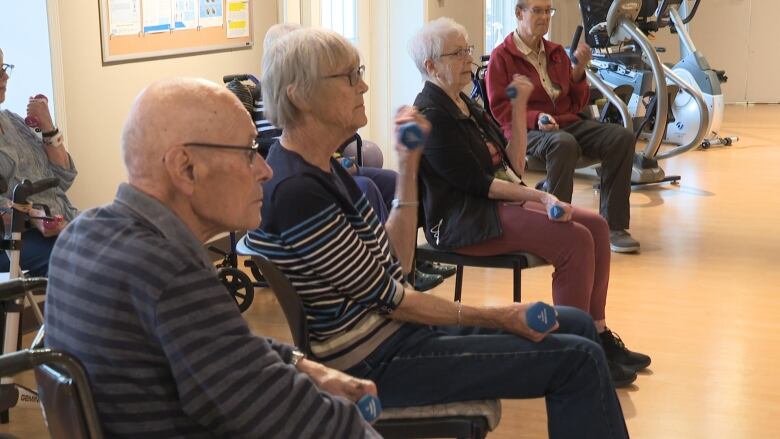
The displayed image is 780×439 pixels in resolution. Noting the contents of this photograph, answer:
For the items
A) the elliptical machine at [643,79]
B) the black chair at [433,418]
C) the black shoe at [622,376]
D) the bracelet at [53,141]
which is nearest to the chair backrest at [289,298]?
the black chair at [433,418]

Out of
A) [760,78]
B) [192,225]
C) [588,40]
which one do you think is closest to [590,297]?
[192,225]

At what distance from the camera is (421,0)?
6.77 metres

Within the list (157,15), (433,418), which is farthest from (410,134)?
(157,15)

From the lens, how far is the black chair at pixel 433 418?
75.4 inches

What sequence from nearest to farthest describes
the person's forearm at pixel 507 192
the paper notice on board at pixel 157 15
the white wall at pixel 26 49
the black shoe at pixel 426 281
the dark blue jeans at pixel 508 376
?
1. the dark blue jeans at pixel 508 376
2. the person's forearm at pixel 507 192
3. the white wall at pixel 26 49
4. the black shoe at pixel 426 281
5. the paper notice on board at pixel 157 15

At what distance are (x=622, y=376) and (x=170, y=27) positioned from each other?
2692mm

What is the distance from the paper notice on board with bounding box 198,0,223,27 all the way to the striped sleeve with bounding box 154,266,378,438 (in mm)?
3745

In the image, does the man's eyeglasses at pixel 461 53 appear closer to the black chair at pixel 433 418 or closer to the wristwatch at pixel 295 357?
the black chair at pixel 433 418

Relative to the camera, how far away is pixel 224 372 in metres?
1.28

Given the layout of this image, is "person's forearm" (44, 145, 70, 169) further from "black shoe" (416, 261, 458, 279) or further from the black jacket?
"black shoe" (416, 261, 458, 279)

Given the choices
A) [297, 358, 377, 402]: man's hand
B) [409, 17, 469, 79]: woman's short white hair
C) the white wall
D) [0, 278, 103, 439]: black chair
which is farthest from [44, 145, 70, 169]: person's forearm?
[0, 278, 103, 439]: black chair

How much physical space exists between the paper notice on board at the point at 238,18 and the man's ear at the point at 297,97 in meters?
3.13

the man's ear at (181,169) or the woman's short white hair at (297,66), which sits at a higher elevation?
the woman's short white hair at (297,66)

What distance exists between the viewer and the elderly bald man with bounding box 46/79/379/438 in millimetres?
1247
